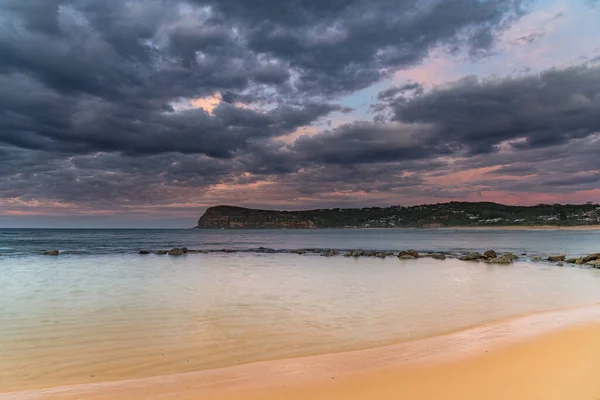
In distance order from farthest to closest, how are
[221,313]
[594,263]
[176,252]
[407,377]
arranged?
[176,252]
[594,263]
[221,313]
[407,377]

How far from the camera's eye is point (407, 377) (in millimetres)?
6996

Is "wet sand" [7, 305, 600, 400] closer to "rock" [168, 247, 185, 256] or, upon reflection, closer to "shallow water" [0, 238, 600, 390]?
"shallow water" [0, 238, 600, 390]

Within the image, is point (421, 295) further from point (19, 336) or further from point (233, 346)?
point (19, 336)

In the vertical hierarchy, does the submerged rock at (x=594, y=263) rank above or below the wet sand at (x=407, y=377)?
below

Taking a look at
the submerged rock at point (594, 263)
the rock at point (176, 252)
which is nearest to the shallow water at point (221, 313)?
the submerged rock at point (594, 263)

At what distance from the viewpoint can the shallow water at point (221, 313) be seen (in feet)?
27.9

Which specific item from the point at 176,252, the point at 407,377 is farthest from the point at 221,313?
the point at 176,252

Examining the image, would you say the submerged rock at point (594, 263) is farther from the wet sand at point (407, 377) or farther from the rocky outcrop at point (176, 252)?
the rocky outcrop at point (176, 252)

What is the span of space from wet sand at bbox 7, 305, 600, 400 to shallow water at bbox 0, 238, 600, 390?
78cm

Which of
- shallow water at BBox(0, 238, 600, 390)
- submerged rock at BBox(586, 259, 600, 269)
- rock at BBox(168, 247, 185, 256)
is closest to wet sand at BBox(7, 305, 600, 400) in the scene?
shallow water at BBox(0, 238, 600, 390)

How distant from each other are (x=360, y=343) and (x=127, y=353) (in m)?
5.50

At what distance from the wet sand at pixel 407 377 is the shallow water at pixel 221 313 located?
30.5 inches

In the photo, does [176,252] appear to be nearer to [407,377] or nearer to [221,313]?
[221,313]

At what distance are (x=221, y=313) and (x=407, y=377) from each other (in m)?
7.76
